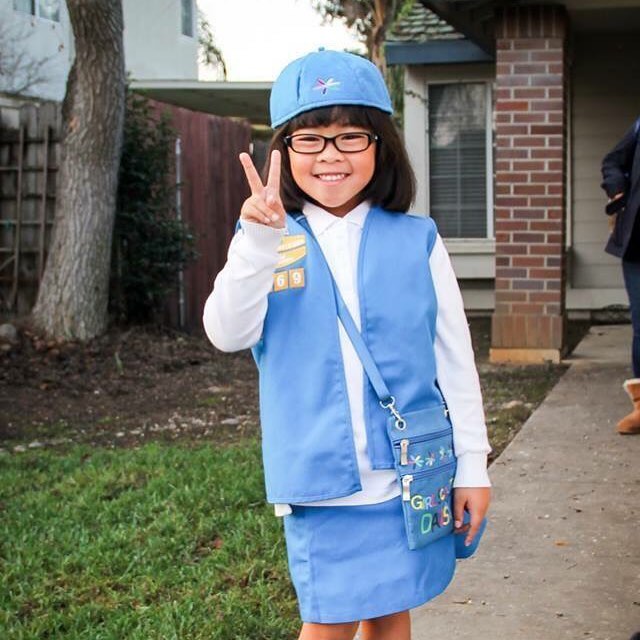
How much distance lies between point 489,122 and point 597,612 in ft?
29.7

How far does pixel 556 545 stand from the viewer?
4.30m

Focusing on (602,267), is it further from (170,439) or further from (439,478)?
(439,478)

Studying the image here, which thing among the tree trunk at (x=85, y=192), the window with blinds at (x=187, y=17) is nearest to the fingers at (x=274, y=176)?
the tree trunk at (x=85, y=192)

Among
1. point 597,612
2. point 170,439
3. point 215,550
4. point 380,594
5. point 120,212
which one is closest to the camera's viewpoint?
point 380,594

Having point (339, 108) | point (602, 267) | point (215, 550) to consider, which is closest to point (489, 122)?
point (602, 267)

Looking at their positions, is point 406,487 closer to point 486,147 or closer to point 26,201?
point 26,201

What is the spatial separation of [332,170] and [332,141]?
0.06 metres

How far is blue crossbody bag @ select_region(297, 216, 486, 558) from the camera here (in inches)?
93.3

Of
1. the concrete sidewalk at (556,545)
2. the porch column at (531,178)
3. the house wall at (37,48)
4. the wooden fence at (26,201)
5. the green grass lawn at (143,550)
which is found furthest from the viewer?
the house wall at (37,48)

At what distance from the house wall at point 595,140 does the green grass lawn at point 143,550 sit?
7.12 m

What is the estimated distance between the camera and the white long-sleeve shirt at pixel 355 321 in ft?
7.52

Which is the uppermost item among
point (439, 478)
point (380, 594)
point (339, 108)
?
point (339, 108)

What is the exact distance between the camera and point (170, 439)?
6.98 metres

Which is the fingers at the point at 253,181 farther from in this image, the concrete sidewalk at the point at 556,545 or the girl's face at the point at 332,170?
the concrete sidewalk at the point at 556,545
